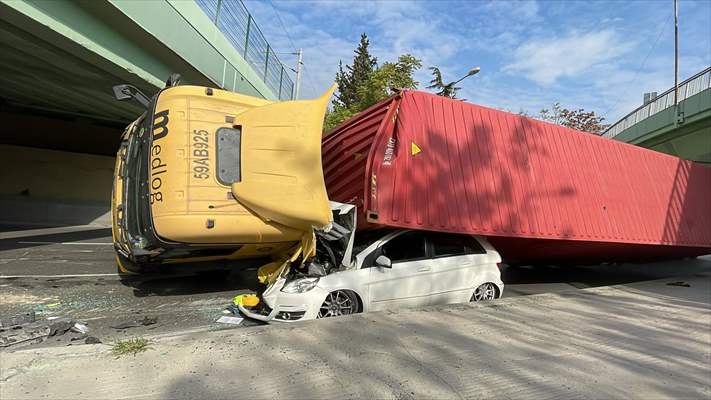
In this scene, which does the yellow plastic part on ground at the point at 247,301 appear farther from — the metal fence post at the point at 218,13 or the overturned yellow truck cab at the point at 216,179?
the metal fence post at the point at 218,13

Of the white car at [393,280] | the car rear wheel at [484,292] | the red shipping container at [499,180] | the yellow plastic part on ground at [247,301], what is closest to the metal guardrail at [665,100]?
the red shipping container at [499,180]

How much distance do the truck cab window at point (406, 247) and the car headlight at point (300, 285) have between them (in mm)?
1169

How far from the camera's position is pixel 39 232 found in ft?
46.5

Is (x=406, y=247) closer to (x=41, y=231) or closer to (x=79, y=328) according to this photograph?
(x=79, y=328)

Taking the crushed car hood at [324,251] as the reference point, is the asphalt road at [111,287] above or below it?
below

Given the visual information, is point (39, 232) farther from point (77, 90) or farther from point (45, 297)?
point (45, 297)

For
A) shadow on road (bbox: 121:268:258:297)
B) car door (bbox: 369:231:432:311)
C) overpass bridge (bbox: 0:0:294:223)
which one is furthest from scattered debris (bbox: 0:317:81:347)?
overpass bridge (bbox: 0:0:294:223)

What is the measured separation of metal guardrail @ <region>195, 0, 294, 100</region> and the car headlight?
332 inches

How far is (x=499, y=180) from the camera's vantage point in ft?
24.2

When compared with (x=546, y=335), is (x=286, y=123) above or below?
above

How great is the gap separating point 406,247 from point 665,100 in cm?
1933

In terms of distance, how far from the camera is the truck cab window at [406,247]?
6.02m

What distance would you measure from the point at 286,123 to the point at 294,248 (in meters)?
1.68

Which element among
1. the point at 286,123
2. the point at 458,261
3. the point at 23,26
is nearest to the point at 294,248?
the point at 286,123
